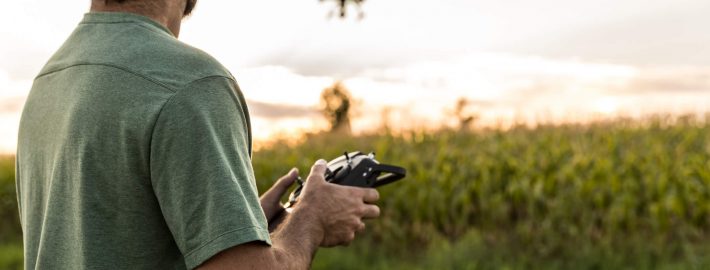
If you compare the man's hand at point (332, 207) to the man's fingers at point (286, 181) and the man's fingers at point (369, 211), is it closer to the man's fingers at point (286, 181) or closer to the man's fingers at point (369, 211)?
the man's fingers at point (369, 211)

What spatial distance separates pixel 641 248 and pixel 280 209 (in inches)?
253

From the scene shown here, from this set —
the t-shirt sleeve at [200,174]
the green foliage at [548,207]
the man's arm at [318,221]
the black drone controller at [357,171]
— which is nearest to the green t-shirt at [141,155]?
the t-shirt sleeve at [200,174]

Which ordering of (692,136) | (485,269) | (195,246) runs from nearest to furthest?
(195,246), (485,269), (692,136)

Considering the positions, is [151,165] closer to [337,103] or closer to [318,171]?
[318,171]

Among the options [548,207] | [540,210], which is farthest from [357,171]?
[540,210]

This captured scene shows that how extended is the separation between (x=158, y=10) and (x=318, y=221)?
2.07ft

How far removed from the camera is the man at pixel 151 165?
1.70 m

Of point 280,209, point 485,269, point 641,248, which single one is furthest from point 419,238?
point 280,209

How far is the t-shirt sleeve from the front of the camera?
5.52 feet

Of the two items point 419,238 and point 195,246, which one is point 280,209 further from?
point 419,238

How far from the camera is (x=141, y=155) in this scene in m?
1.74

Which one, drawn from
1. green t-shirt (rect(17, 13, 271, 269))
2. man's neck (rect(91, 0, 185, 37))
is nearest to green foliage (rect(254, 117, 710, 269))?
man's neck (rect(91, 0, 185, 37))

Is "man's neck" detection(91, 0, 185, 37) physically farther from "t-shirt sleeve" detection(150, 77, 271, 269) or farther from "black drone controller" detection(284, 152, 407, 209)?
"black drone controller" detection(284, 152, 407, 209)

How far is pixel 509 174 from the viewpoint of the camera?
959cm
